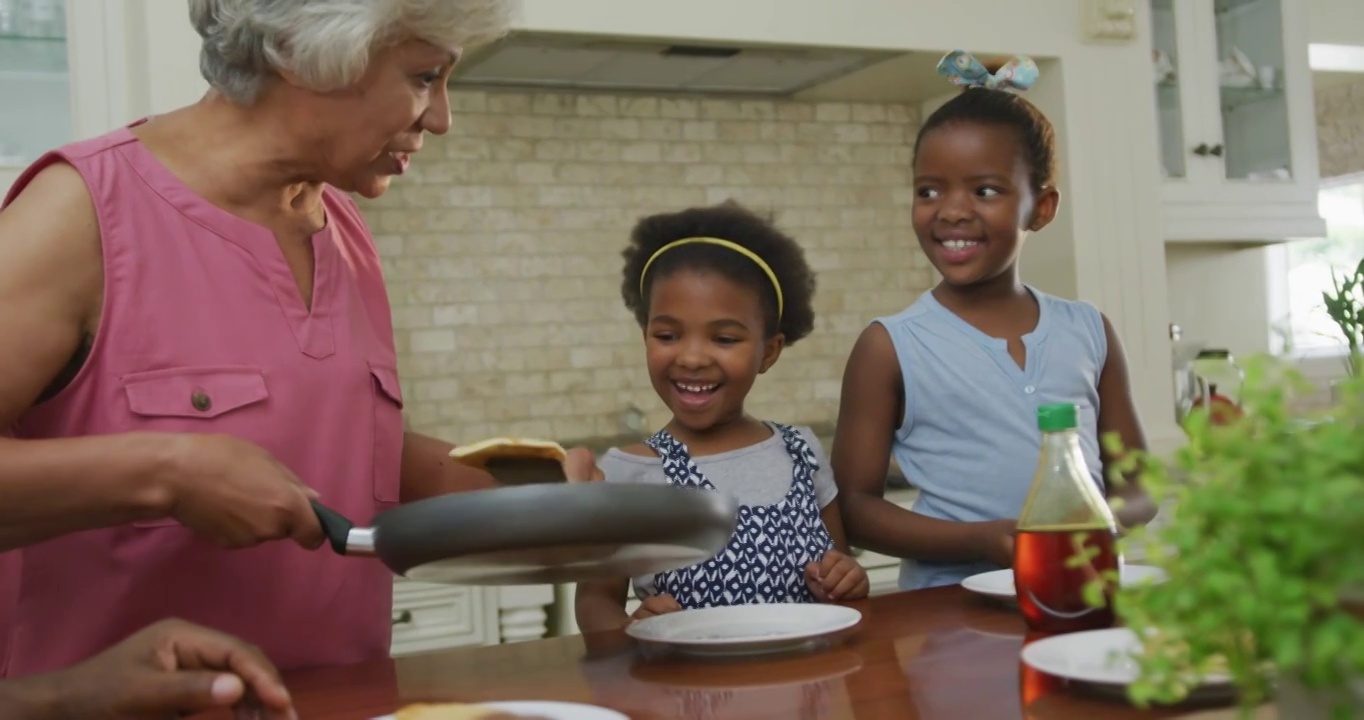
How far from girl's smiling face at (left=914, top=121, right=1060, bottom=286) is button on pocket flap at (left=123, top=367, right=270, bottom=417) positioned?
0.93 metres

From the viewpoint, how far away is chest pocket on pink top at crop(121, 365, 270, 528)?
1.19m

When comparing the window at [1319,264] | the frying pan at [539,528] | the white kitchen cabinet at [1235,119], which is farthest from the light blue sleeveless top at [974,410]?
the window at [1319,264]

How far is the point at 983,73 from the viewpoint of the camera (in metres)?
1.95

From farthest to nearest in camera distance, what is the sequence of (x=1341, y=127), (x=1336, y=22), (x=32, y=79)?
(x=1341, y=127) < (x=1336, y=22) < (x=32, y=79)

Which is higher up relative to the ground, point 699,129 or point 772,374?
point 699,129

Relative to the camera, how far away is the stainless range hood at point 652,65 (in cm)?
305

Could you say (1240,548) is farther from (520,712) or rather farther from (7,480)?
(7,480)

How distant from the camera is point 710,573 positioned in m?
1.61

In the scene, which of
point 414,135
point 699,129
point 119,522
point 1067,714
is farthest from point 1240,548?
point 699,129

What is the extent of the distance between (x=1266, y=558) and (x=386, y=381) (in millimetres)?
1027

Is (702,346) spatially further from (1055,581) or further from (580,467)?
(1055,581)

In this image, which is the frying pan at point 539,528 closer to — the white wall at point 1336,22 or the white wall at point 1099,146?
the white wall at point 1099,146

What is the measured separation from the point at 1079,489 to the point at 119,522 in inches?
29.7

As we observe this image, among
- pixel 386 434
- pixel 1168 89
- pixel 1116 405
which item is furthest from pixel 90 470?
pixel 1168 89
